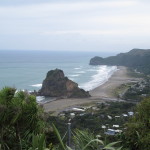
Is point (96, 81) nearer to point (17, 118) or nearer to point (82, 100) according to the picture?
point (82, 100)

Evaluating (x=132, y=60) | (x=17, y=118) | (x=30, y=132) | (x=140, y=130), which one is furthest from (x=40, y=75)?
(x=17, y=118)

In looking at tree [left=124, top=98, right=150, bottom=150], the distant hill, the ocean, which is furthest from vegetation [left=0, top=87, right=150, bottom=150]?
the distant hill

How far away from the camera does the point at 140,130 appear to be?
776 centimetres

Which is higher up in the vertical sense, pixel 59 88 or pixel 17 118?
pixel 17 118

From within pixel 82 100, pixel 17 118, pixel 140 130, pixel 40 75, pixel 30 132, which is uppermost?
pixel 17 118

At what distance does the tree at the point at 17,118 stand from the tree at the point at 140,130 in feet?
8.51

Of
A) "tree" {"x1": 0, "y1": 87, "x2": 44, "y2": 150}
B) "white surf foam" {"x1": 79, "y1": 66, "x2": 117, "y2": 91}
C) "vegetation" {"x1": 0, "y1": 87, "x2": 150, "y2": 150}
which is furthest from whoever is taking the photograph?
"white surf foam" {"x1": 79, "y1": 66, "x2": 117, "y2": 91}

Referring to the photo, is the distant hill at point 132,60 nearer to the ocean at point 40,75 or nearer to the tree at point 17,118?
the ocean at point 40,75

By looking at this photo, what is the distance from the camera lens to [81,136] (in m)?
4.21

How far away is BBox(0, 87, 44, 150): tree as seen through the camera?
5148 millimetres

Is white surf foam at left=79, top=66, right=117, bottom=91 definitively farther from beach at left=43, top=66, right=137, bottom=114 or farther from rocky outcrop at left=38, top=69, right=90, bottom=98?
rocky outcrop at left=38, top=69, right=90, bottom=98

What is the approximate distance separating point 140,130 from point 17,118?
11.6 feet

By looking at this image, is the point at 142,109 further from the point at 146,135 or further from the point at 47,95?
the point at 47,95

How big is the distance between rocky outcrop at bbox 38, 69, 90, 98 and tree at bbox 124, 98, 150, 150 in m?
37.9
